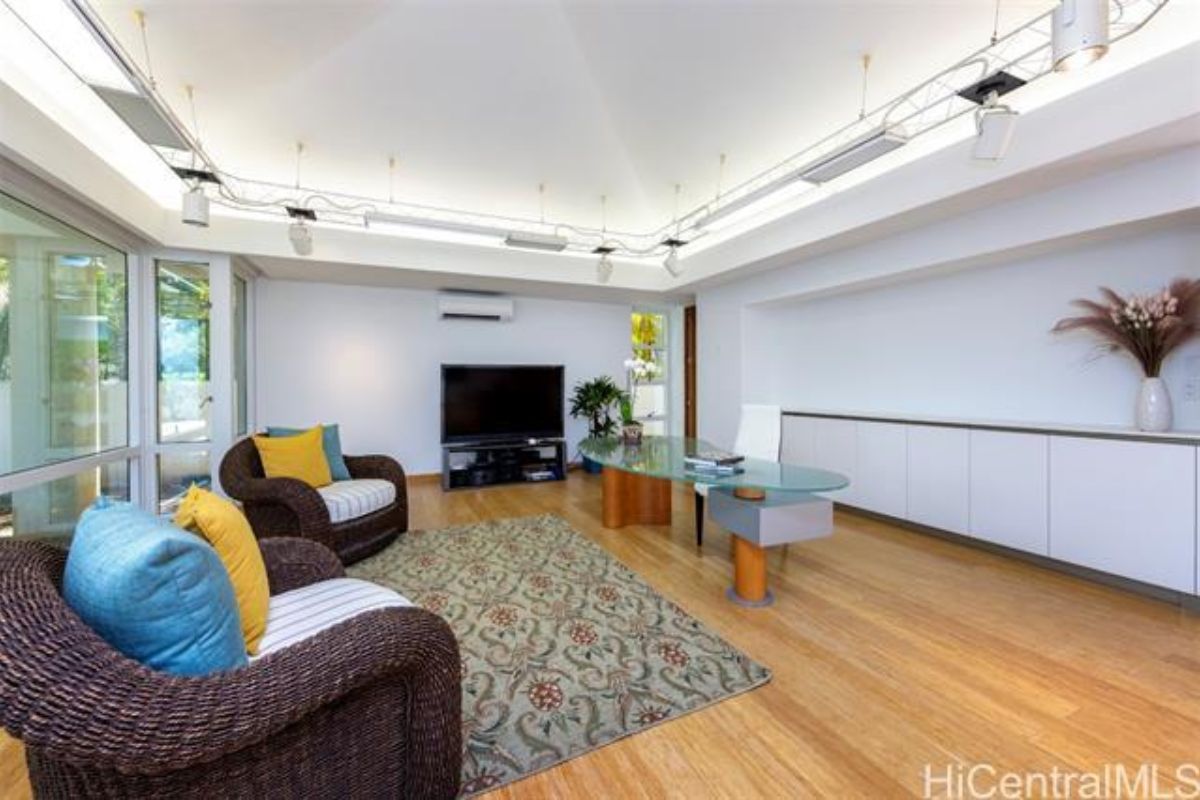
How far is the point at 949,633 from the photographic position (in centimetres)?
234

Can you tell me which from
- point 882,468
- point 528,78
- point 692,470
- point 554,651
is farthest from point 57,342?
point 882,468

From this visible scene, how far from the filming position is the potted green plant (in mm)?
6152

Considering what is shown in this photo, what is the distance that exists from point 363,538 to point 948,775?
3.13 m

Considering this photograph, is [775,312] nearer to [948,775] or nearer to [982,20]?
[982,20]

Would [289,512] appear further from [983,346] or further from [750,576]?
[983,346]

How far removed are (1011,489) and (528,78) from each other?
4.13 m

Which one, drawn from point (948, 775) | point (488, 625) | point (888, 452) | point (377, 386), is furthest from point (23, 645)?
point (377, 386)

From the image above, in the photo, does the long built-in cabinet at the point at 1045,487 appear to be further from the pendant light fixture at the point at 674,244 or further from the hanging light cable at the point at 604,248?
the hanging light cable at the point at 604,248

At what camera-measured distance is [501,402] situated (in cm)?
573

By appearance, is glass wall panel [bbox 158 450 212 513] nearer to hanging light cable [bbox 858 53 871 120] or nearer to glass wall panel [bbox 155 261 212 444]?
glass wall panel [bbox 155 261 212 444]

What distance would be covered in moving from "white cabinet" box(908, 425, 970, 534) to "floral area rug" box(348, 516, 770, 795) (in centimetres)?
240

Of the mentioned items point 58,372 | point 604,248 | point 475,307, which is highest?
point 604,248

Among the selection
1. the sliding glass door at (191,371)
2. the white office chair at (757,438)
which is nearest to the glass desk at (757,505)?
the white office chair at (757,438)

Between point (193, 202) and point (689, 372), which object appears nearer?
point (193, 202)
